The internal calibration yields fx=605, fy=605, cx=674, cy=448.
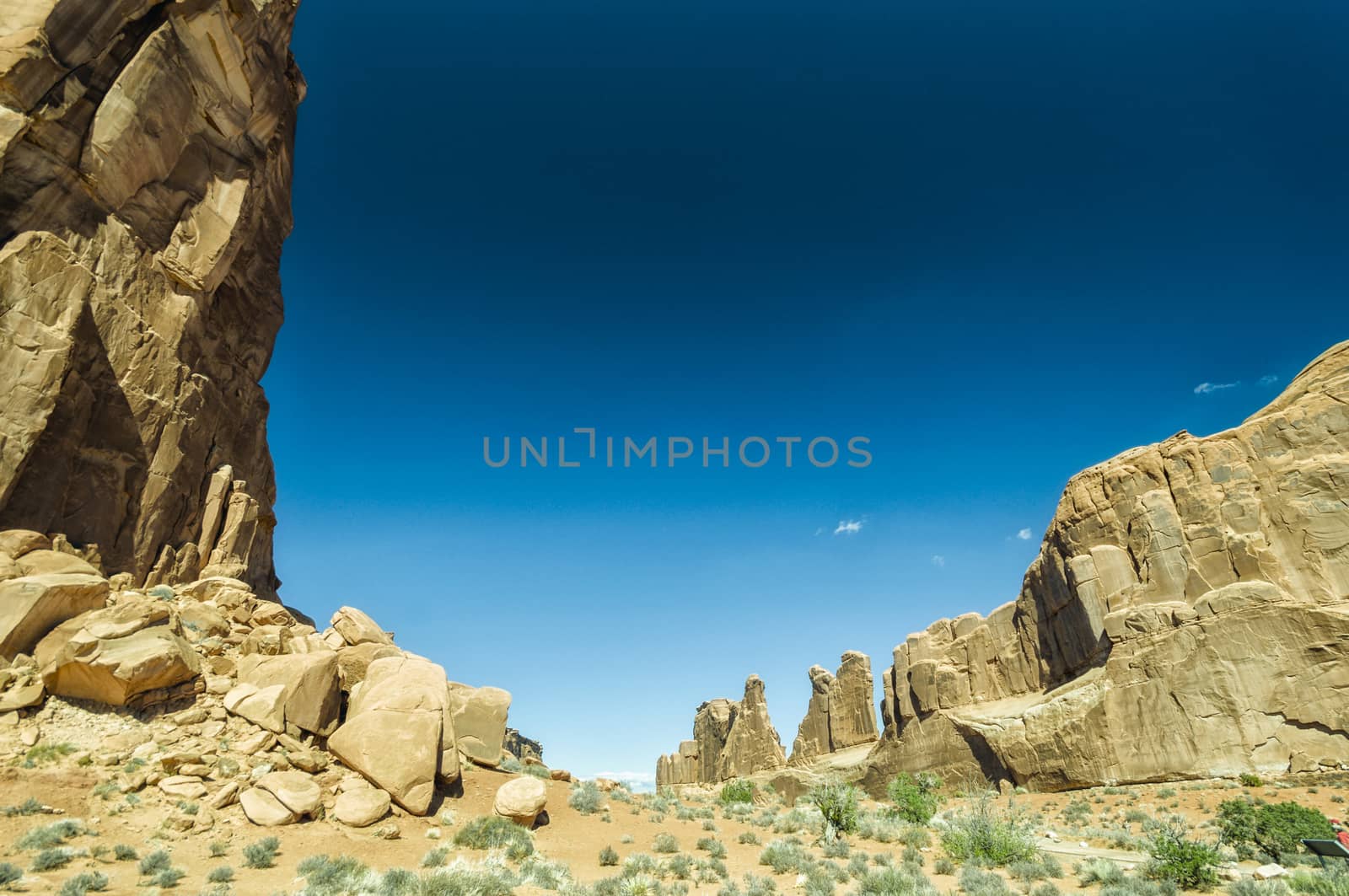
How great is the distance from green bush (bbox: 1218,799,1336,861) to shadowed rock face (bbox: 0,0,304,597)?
34.1 m

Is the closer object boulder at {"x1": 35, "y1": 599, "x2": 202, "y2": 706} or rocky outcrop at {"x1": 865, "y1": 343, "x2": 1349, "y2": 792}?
boulder at {"x1": 35, "y1": 599, "x2": 202, "y2": 706}

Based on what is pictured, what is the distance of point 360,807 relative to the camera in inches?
536

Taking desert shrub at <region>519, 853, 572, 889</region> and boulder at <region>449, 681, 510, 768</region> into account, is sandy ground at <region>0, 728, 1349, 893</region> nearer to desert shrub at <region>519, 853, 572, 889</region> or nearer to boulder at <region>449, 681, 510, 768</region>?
desert shrub at <region>519, 853, 572, 889</region>

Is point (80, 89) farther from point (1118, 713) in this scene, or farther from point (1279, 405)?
point (1279, 405)

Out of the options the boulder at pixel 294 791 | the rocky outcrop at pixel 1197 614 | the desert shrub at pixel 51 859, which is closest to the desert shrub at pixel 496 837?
the boulder at pixel 294 791

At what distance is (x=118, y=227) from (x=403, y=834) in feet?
74.5

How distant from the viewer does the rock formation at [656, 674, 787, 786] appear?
75.3 m

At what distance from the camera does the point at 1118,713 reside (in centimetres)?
3253

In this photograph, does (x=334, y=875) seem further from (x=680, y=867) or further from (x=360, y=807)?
(x=680, y=867)

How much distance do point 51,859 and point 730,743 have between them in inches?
3224

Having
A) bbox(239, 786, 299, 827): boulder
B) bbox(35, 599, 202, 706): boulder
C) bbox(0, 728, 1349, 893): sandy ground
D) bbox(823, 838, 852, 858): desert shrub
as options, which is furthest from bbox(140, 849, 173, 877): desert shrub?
bbox(823, 838, 852, 858): desert shrub

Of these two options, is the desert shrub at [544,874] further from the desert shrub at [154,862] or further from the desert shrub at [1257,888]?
the desert shrub at [1257,888]

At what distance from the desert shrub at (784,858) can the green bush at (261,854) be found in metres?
10.8

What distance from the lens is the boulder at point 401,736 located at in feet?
48.0
